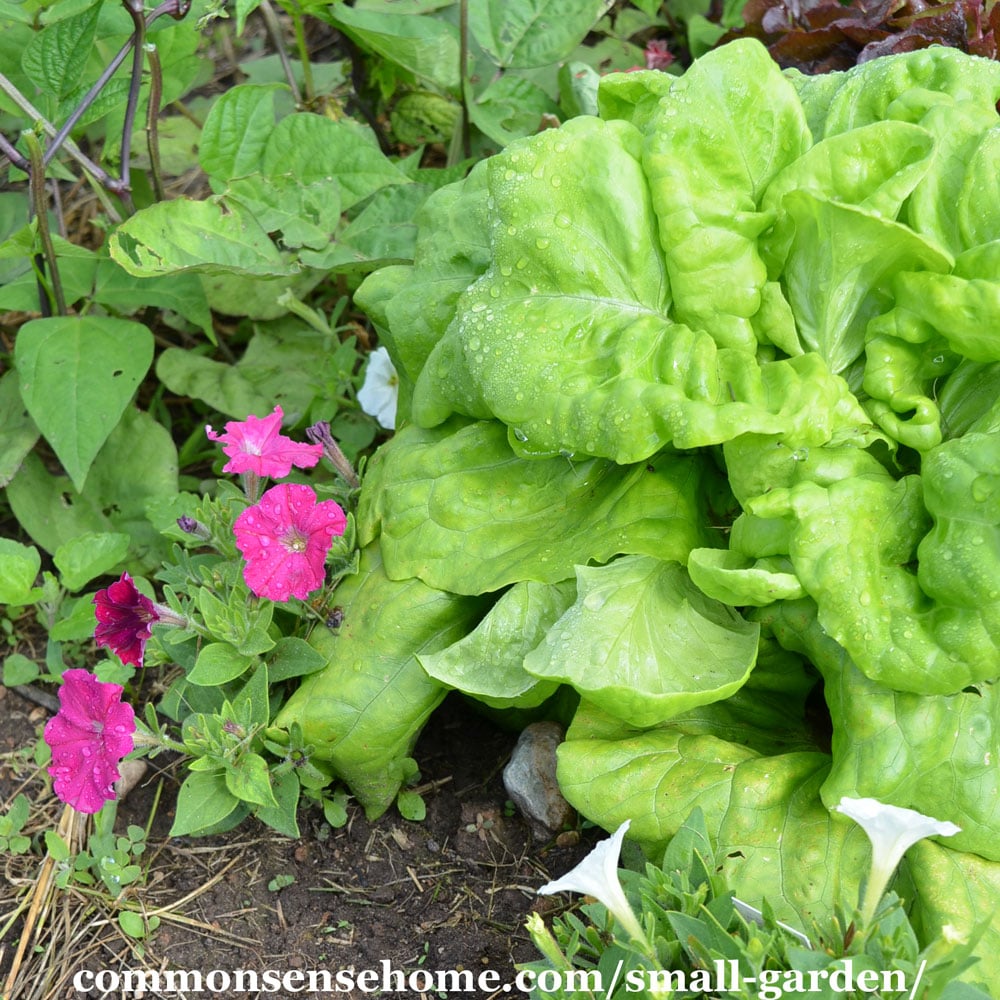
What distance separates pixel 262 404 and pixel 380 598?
1009 mm

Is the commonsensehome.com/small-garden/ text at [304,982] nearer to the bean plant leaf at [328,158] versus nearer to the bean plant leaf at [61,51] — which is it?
the bean plant leaf at [328,158]

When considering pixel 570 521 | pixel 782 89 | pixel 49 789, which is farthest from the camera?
pixel 49 789

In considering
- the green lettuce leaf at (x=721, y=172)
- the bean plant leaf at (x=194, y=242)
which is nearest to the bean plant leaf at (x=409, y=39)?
the bean plant leaf at (x=194, y=242)

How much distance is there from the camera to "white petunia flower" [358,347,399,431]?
280 cm

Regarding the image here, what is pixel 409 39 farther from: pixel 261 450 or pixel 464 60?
pixel 261 450

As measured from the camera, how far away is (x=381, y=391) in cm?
283

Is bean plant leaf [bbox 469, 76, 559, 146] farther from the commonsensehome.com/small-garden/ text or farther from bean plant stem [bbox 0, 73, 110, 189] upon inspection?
the commonsensehome.com/small-garden/ text

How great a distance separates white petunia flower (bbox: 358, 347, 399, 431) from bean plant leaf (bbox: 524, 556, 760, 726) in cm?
98

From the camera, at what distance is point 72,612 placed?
2.66m

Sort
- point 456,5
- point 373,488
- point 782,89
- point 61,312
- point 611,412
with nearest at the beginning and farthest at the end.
A: 1. point 611,412
2. point 782,89
3. point 373,488
4. point 61,312
5. point 456,5

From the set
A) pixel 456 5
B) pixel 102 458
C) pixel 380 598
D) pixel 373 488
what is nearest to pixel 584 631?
pixel 380 598

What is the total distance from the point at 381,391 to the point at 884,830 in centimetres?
173

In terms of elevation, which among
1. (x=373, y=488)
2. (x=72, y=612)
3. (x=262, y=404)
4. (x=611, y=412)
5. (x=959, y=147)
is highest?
(x=959, y=147)

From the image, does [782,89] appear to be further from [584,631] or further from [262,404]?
[262,404]
